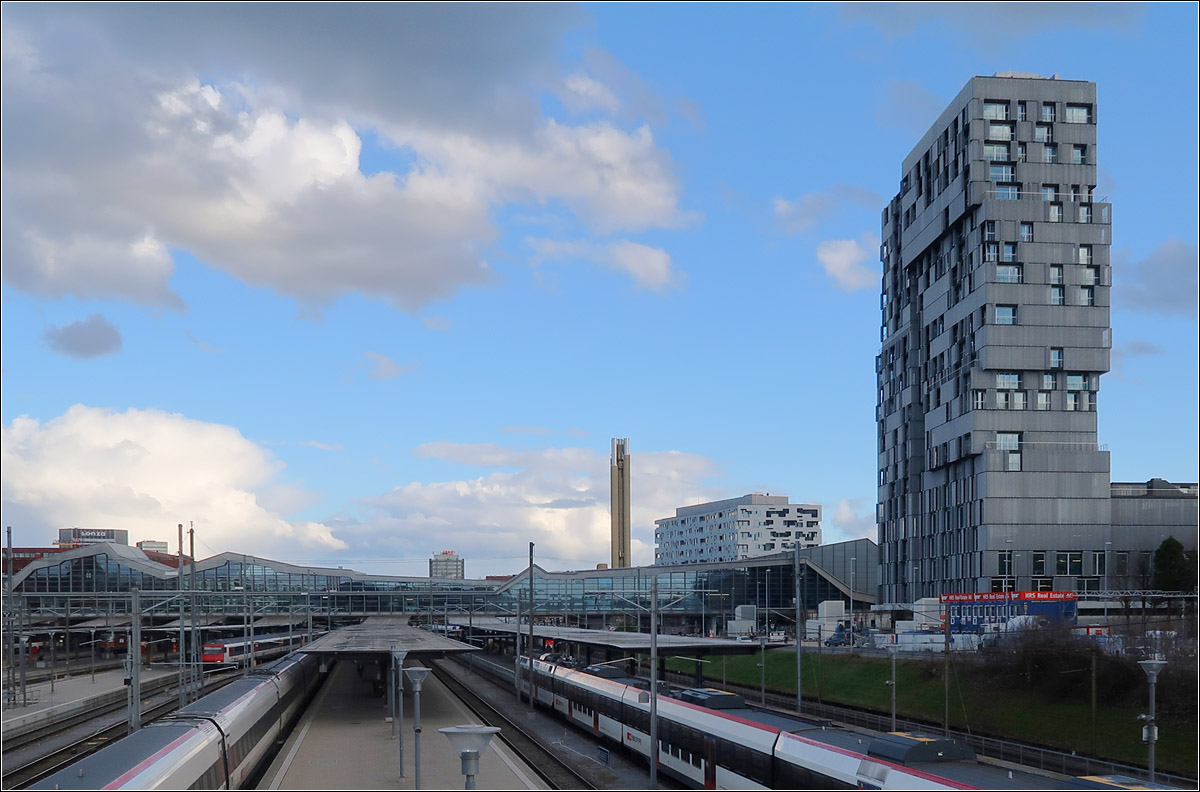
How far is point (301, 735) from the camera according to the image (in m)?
48.3

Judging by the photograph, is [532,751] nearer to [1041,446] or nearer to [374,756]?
[374,756]

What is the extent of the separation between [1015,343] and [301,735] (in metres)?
70.8

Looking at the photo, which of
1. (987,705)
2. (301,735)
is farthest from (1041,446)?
(301,735)

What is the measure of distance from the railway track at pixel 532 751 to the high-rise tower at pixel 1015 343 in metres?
49.0

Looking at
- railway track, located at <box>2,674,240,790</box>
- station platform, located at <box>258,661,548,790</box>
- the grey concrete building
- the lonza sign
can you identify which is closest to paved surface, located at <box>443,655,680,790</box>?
station platform, located at <box>258,661,548,790</box>

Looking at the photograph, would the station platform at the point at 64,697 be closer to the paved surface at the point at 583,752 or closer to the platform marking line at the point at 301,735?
the platform marking line at the point at 301,735

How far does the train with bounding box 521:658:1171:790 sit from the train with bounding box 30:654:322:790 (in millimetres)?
13396

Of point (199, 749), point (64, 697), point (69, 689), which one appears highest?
point (199, 749)

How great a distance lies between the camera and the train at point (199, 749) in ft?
69.5

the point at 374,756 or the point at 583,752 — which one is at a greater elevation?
the point at 374,756

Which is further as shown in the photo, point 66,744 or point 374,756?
point 66,744

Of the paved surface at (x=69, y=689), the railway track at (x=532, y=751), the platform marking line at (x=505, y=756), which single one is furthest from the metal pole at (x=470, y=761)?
the paved surface at (x=69, y=689)

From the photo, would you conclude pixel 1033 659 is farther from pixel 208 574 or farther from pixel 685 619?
pixel 208 574

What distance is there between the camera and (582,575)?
473ft
